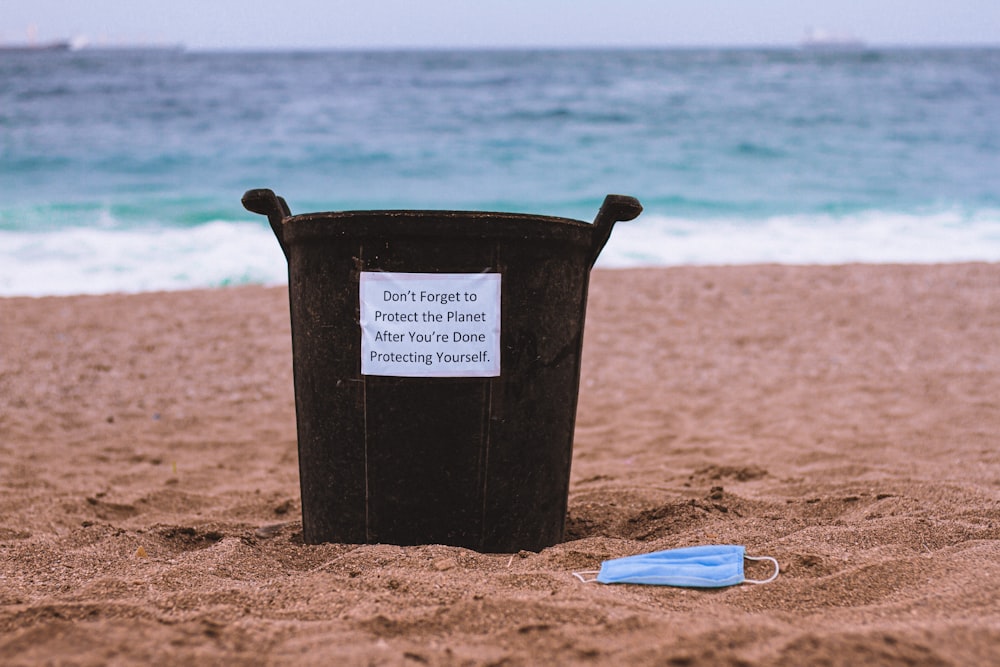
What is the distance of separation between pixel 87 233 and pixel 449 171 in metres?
6.19

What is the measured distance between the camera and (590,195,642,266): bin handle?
6.48 feet

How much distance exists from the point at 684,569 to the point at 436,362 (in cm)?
71

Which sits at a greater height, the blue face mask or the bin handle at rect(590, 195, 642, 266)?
the bin handle at rect(590, 195, 642, 266)

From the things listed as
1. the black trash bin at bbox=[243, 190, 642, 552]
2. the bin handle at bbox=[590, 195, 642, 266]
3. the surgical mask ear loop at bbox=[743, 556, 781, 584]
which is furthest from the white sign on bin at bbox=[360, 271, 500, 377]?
the surgical mask ear loop at bbox=[743, 556, 781, 584]

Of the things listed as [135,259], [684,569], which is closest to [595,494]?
[684,569]

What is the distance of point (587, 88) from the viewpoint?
20562 mm

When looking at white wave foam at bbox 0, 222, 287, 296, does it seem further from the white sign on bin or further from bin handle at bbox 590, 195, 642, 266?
bin handle at bbox 590, 195, 642, 266

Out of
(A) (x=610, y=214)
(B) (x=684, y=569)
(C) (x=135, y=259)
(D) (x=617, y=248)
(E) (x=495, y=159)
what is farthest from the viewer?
(E) (x=495, y=159)

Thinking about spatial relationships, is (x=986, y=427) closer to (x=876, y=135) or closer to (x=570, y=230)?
(x=570, y=230)

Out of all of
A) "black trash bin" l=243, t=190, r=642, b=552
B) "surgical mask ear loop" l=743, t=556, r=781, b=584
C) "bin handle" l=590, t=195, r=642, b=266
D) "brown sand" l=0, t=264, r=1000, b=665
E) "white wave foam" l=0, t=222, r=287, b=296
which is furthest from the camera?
"white wave foam" l=0, t=222, r=287, b=296

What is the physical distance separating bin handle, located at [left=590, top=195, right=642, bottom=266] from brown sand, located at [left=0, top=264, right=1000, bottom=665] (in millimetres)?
771

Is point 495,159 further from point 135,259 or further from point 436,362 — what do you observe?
point 436,362

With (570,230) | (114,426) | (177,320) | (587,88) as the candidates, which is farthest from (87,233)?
(587,88)

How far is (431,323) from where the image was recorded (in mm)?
1845
